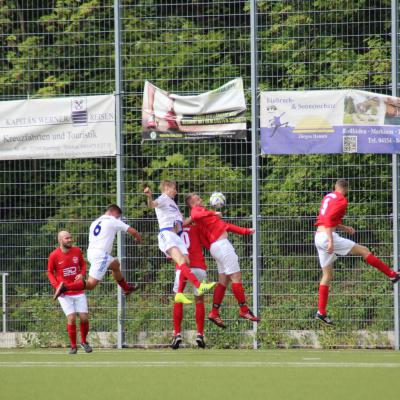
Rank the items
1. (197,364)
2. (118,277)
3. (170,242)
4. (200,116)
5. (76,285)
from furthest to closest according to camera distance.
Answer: (200,116) → (118,277) → (76,285) → (170,242) → (197,364)

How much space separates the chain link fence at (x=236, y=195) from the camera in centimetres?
1720

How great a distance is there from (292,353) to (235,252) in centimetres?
235

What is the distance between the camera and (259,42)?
727 inches

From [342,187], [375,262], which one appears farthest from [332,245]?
[342,187]

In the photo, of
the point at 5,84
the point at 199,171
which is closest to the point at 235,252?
the point at 199,171

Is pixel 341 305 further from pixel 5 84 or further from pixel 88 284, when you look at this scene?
pixel 5 84

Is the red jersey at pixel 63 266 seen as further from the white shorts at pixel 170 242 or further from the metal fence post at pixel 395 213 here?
the metal fence post at pixel 395 213

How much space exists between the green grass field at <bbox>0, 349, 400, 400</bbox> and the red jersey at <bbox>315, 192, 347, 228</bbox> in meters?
1.89

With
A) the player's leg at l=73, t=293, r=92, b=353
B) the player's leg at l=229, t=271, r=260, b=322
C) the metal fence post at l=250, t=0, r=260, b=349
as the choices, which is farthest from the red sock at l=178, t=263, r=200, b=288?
the metal fence post at l=250, t=0, r=260, b=349

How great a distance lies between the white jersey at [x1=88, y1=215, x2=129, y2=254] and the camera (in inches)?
631

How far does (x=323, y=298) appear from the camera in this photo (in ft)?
52.2

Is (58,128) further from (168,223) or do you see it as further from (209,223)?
(209,223)

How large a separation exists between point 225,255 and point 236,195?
8.14 feet

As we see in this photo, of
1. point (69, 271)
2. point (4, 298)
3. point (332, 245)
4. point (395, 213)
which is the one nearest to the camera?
point (332, 245)
